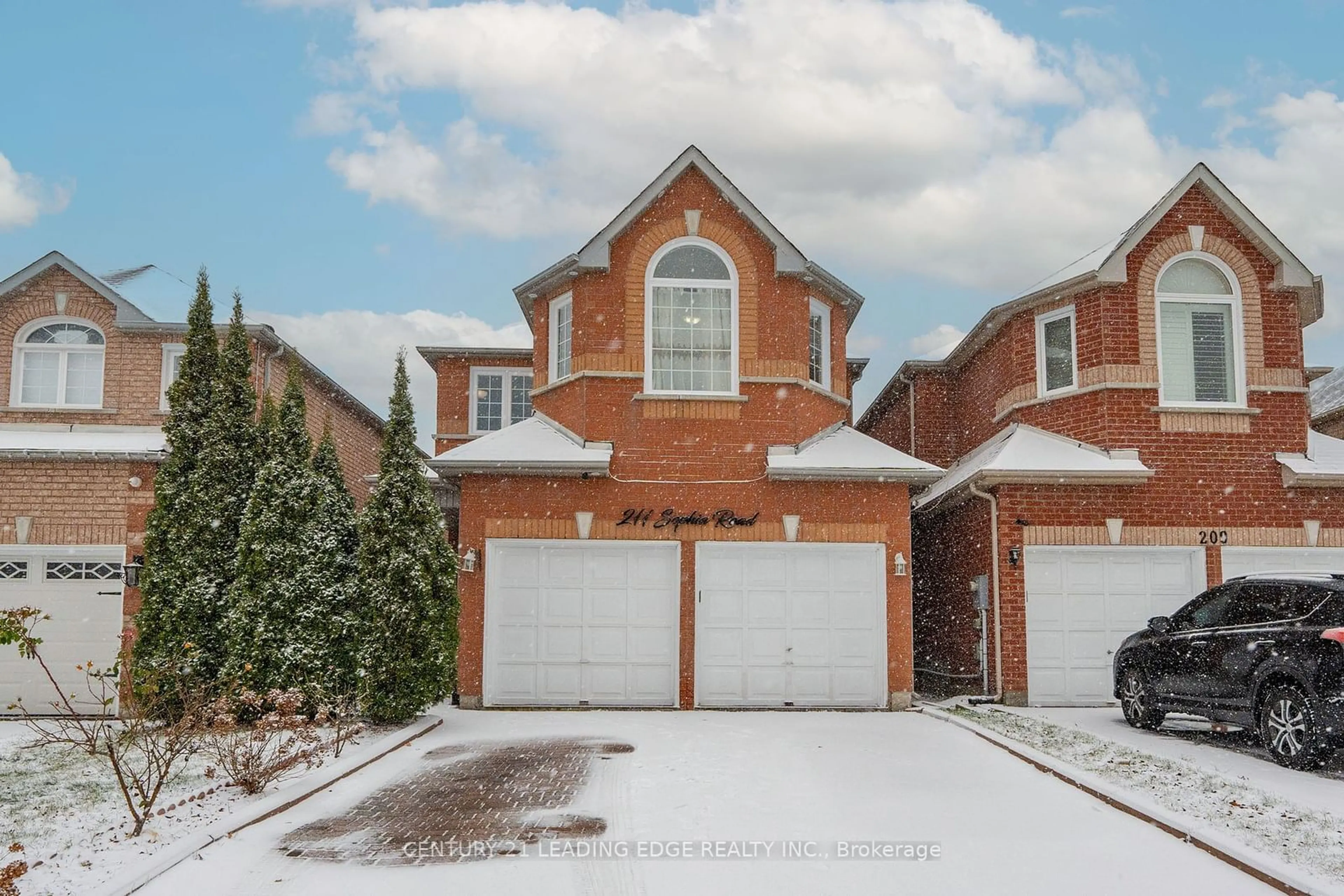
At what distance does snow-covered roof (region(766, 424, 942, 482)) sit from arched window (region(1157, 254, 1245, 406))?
424 cm

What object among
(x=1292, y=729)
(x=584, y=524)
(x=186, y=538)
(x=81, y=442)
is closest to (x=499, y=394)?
(x=584, y=524)

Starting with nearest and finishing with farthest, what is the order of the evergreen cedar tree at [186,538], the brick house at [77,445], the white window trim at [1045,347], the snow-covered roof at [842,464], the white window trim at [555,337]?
the evergreen cedar tree at [186,538]
the snow-covered roof at [842,464]
the brick house at [77,445]
the white window trim at [555,337]
the white window trim at [1045,347]

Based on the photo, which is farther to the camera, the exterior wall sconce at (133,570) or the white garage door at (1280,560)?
the white garage door at (1280,560)

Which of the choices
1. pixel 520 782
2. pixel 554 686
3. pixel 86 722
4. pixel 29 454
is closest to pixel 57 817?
pixel 520 782

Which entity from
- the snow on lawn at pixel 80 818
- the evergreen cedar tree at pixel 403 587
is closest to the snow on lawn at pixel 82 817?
the snow on lawn at pixel 80 818

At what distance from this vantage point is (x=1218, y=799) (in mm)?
7785

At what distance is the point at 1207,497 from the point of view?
14875 mm

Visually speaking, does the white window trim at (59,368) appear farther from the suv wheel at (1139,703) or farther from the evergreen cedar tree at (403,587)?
the suv wheel at (1139,703)

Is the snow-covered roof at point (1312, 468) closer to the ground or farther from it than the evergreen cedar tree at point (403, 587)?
farther from it

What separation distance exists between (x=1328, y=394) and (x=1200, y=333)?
11447mm

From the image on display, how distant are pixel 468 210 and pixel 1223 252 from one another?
1839cm

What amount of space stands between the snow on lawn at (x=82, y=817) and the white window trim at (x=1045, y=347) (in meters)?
11.7

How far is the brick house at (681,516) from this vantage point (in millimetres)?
14023

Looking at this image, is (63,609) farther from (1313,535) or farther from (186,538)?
(1313,535)
